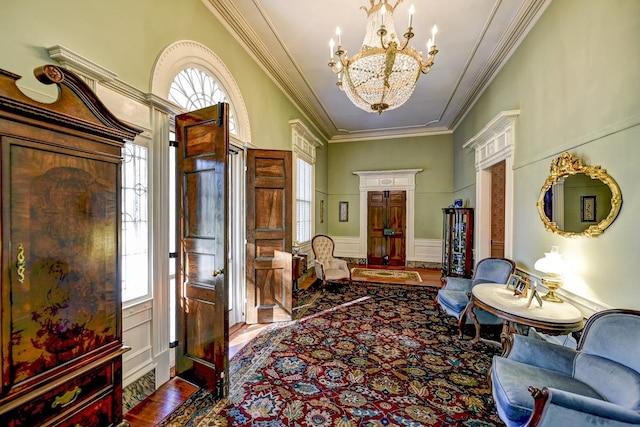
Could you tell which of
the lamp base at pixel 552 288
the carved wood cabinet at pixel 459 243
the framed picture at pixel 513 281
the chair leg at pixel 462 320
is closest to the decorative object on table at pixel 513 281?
the framed picture at pixel 513 281

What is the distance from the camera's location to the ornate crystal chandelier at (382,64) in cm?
232

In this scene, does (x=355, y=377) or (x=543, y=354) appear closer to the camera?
(x=543, y=354)

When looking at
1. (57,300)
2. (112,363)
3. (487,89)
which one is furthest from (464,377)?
(487,89)

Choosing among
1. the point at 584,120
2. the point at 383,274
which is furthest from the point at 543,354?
the point at 383,274

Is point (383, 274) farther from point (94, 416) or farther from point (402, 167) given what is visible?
point (94, 416)

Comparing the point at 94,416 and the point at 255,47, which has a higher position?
the point at 255,47

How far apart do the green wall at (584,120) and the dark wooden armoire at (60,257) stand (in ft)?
10.5

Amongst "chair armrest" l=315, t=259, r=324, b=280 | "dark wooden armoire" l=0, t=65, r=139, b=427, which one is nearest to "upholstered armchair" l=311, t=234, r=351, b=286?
"chair armrest" l=315, t=259, r=324, b=280

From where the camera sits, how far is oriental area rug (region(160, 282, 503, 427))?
1983mm

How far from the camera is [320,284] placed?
568cm

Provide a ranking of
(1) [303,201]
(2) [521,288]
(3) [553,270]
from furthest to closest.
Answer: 1. (1) [303,201]
2. (2) [521,288]
3. (3) [553,270]

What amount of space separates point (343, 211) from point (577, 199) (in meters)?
5.97

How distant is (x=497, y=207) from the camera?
15.6 ft

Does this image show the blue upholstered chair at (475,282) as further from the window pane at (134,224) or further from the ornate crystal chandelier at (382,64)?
the window pane at (134,224)
